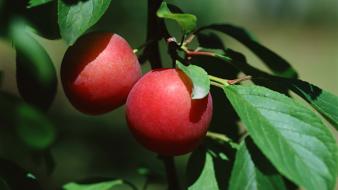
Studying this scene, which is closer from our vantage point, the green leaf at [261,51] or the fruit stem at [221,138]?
the fruit stem at [221,138]

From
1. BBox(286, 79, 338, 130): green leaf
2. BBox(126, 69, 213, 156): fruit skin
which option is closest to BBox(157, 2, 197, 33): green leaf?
BBox(126, 69, 213, 156): fruit skin

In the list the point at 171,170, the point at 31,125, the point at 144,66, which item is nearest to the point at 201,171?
the point at 171,170

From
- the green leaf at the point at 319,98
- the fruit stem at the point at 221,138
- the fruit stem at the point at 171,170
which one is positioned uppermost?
the green leaf at the point at 319,98

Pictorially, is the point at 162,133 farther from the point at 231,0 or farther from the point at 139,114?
the point at 231,0

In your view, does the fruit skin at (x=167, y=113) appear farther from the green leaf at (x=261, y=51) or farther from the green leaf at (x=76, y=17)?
the green leaf at (x=261, y=51)

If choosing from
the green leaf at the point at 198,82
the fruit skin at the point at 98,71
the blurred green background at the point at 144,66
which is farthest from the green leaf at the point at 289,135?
the blurred green background at the point at 144,66

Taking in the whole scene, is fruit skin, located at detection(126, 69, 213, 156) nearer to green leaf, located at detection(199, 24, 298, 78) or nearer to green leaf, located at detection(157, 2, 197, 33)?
green leaf, located at detection(157, 2, 197, 33)

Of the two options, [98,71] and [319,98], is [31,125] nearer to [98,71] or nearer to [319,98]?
[98,71]

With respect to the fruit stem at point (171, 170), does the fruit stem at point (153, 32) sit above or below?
above
